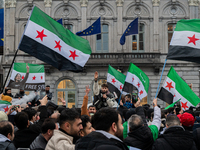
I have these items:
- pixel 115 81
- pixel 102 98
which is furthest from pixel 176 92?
pixel 115 81

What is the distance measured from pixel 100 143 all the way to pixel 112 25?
81.5 feet

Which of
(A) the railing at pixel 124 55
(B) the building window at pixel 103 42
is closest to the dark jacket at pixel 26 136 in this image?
(A) the railing at pixel 124 55

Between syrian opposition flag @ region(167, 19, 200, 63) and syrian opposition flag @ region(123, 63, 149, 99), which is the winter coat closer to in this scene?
syrian opposition flag @ region(167, 19, 200, 63)

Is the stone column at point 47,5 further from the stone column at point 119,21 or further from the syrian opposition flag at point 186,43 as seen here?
the syrian opposition flag at point 186,43

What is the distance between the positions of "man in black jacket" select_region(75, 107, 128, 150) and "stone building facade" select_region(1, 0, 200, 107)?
2329 centimetres

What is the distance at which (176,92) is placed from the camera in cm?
1105

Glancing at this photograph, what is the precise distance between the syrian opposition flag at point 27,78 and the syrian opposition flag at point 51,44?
5.65m

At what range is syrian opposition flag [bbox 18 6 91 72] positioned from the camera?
27.4ft

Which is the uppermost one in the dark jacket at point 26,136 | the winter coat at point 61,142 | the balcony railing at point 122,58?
the balcony railing at point 122,58

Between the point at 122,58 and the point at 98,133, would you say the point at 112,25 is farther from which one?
the point at 98,133

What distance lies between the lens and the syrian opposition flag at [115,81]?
1431 cm

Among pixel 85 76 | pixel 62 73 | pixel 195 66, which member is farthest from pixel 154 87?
pixel 62 73

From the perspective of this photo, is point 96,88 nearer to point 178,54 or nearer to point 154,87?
point 178,54

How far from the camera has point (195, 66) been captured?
27203 mm
